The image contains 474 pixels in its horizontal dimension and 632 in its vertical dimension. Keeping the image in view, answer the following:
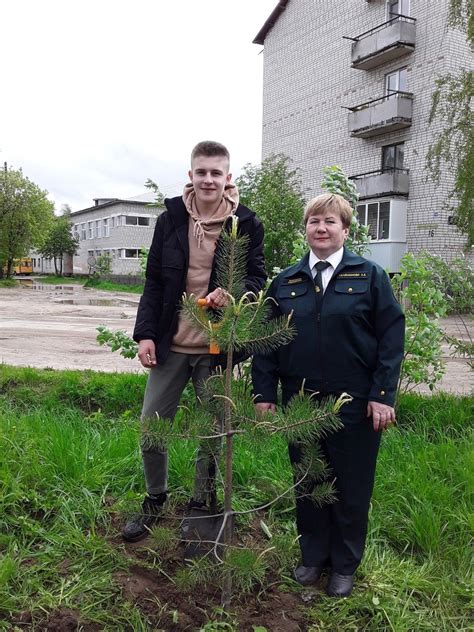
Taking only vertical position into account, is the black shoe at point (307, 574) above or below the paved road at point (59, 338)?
below

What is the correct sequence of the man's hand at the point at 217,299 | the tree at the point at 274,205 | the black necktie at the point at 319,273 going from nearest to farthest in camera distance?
1. the man's hand at the point at 217,299
2. the black necktie at the point at 319,273
3. the tree at the point at 274,205

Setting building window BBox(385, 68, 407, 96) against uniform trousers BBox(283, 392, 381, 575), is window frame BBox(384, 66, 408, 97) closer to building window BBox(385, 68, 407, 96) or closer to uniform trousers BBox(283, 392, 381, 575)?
building window BBox(385, 68, 407, 96)

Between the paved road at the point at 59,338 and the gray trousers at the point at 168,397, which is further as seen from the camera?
the paved road at the point at 59,338

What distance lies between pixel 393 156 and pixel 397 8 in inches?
227

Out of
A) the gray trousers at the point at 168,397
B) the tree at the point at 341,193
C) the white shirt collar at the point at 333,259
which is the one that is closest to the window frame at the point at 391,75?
the tree at the point at 341,193

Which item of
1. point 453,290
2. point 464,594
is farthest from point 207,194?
point 453,290

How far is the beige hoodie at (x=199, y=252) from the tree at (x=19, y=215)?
38.2 meters

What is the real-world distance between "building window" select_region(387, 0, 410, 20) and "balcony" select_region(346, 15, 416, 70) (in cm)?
51

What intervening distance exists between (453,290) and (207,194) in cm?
303

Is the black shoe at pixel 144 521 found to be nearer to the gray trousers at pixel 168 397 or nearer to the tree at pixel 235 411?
the gray trousers at pixel 168 397

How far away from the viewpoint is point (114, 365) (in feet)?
26.1

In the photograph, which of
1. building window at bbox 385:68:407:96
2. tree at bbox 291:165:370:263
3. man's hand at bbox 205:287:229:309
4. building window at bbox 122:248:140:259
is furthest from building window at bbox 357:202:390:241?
building window at bbox 122:248:140:259

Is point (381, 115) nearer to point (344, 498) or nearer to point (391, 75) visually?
point (391, 75)

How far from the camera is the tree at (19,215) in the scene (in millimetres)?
37812
